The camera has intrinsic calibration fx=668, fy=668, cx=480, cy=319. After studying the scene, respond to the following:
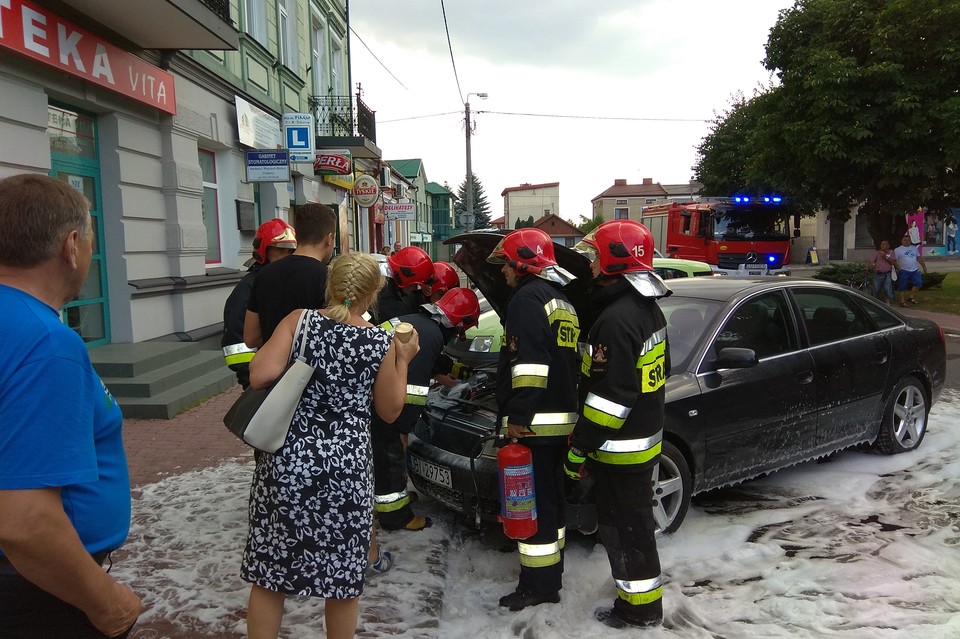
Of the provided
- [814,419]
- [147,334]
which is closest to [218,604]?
[814,419]

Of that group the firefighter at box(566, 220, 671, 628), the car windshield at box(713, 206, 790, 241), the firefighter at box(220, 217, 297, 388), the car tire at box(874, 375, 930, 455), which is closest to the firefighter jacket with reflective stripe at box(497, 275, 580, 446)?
the firefighter at box(566, 220, 671, 628)

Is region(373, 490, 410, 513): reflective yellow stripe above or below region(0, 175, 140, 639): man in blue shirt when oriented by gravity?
below

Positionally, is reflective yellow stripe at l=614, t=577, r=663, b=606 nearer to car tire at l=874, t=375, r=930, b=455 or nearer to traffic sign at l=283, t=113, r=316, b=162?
car tire at l=874, t=375, r=930, b=455

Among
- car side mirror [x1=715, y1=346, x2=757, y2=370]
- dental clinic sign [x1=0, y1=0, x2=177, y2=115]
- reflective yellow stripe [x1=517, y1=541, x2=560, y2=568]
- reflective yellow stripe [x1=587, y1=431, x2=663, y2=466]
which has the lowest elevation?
reflective yellow stripe [x1=517, y1=541, x2=560, y2=568]

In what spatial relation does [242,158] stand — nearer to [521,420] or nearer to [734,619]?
[521,420]

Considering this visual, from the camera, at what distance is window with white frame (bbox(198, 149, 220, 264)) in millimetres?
10688

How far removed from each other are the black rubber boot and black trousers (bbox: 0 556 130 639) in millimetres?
2046

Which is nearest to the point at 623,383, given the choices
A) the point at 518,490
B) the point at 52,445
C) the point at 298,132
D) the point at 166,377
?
the point at 518,490

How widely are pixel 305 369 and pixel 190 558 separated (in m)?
2.11

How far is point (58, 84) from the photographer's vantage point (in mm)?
6980

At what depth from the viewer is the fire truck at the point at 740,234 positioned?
1728 cm

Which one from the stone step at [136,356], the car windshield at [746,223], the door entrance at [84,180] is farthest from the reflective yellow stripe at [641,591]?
the car windshield at [746,223]

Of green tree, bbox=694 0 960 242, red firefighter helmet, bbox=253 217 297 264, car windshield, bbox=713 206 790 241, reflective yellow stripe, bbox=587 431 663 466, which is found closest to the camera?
reflective yellow stripe, bbox=587 431 663 466

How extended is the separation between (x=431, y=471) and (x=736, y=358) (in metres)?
1.86
